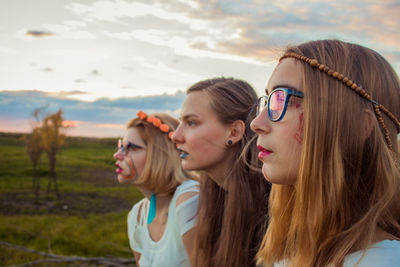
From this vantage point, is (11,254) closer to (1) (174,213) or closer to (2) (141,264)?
(2) (141,264)

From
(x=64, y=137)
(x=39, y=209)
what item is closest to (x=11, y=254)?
(x=39, y=209)

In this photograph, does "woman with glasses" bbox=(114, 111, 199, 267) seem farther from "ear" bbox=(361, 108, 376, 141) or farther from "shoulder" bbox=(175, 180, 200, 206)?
"ear" bbox=(361, 108, 376, 141)

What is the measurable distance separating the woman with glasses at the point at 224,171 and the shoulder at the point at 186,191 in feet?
0.87

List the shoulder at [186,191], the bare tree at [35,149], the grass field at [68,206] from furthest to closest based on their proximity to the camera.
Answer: the bare tree at [35,149], the grass field at [68,206], the shoulder at [186,191]

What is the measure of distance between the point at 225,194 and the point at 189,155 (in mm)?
371

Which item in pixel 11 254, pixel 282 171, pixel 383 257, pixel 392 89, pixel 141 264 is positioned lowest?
pixel 11 254

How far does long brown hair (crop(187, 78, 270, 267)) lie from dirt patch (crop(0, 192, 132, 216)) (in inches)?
212

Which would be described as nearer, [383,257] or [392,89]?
[383,257]

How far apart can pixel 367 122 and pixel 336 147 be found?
16cm

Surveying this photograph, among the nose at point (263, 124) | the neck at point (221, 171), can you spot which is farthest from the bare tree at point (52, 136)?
the nose at point (263, 124)

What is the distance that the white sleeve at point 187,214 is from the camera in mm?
2400

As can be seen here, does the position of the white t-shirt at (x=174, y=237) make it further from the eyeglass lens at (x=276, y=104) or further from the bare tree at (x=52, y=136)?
the bare tree at (x=52, y=136)

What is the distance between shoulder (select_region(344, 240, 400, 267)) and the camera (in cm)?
95

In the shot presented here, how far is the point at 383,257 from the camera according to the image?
96 centimetres
